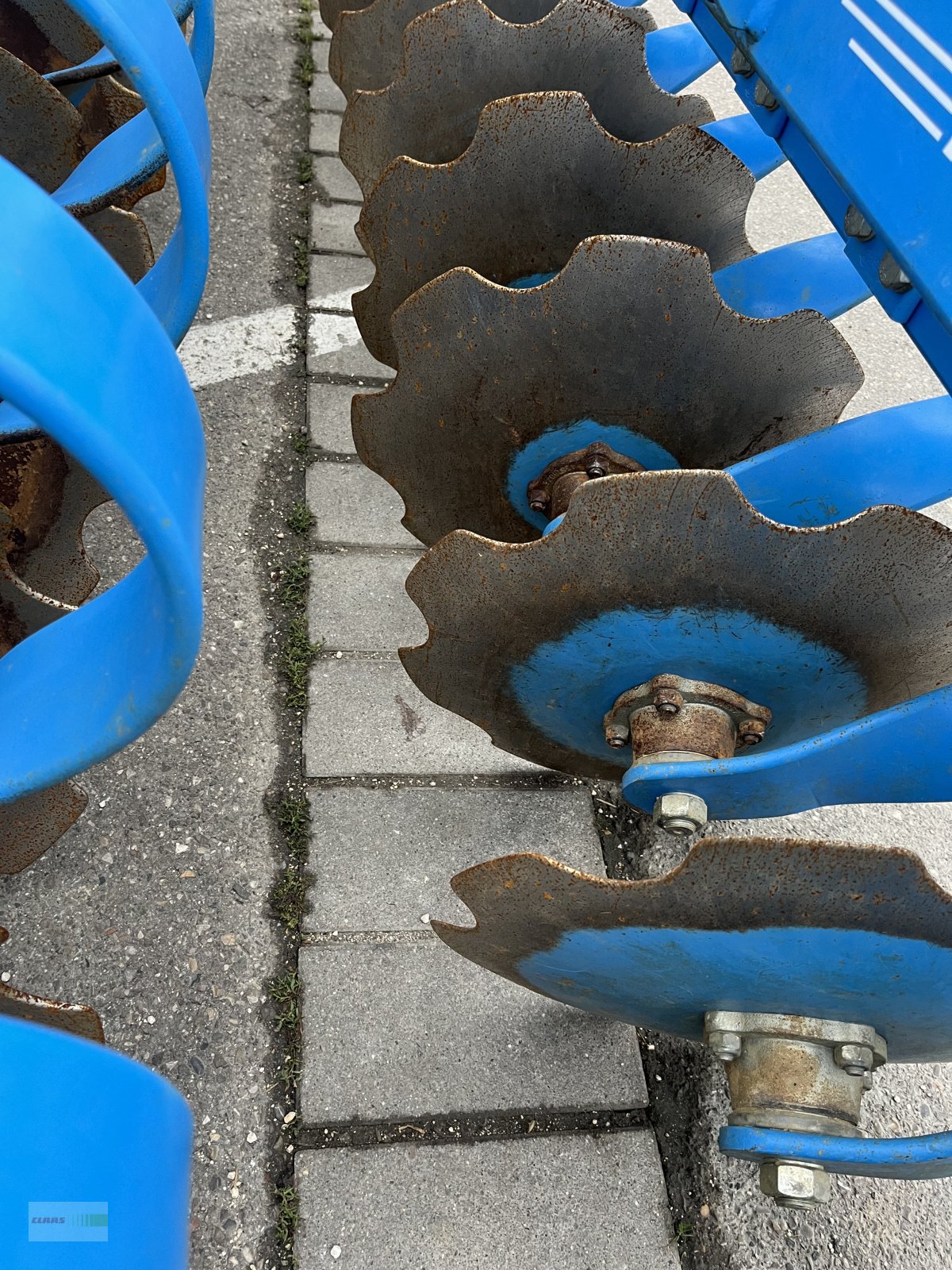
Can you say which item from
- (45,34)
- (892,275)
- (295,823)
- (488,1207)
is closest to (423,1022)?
(488,1207)

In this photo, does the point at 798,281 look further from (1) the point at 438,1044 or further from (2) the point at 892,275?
(1) the point at 438,1044

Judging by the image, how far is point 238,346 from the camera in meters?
2.20

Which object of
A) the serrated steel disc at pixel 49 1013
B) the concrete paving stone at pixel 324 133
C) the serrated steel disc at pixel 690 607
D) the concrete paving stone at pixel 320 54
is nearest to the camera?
the serrated steel disc at pixel 49 1013

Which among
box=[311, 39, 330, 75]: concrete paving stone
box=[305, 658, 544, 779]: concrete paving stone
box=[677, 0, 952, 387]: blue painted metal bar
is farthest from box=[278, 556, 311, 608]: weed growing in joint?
box=[311, 39, 330, 75]: concrete paving stone

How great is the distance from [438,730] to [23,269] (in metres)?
1.16

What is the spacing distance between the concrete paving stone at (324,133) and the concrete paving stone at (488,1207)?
2.53m

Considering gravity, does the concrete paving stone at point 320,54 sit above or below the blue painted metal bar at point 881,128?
below

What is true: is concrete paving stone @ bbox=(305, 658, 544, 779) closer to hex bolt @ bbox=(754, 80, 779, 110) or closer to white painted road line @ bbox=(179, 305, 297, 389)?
white painted road line @ bbox=(179, 305, 297, 389)

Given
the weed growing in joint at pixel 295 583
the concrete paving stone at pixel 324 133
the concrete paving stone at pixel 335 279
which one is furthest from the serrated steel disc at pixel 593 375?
the concrete paving stone at pixel 324 133

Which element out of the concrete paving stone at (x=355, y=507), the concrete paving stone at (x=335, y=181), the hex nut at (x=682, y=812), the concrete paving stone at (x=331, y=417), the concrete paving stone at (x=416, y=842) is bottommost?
the concrete paving stone at (x=416, y=842)

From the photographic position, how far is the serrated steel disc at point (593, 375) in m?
1.26

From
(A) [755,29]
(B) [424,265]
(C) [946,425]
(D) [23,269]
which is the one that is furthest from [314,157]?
(D) [23,269]

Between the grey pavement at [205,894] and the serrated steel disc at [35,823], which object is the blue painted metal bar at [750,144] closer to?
the grey pavement at [205,894]

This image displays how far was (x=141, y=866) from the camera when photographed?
143 cm
